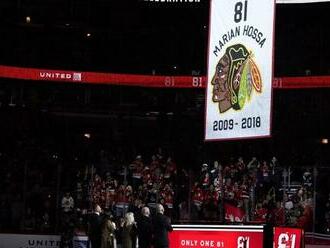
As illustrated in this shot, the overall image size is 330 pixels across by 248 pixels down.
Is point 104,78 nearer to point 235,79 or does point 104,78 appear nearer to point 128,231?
point 128,231

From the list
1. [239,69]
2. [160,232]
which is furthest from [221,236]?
[239,69]

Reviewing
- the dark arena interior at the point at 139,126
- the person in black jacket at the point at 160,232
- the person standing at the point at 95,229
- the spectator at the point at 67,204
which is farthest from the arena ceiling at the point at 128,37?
the person in black jacket at the point at 160,232

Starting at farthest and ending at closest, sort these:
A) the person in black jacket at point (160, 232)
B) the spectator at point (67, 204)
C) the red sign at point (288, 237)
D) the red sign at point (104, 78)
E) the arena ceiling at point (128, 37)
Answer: the arena ceiling at point (128, 37)
the red sign at point (104, 78)
the spectator at point (67, 204)
the person in black jacket at point (160, 232)
the red sign at point (288, 237)

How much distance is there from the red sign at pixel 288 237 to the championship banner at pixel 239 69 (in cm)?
309

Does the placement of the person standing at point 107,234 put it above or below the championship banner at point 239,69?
below

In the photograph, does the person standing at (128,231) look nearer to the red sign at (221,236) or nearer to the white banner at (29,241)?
the white banner at (29,241)

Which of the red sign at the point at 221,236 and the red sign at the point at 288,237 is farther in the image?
the red sign at the point at 288,237

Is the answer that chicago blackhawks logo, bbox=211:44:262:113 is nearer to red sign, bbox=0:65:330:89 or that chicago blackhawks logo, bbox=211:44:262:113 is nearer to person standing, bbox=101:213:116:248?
person standing, bbox=101:213:116:248

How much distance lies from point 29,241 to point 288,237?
34.3 feet

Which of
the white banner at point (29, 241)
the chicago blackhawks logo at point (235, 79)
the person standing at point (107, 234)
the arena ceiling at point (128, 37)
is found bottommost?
the white banner at point (29, 241)

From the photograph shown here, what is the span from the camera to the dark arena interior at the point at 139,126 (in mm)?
22703

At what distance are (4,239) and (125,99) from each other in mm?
7247

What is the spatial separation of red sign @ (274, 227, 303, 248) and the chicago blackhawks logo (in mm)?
3332

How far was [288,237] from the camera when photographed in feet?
45.2
